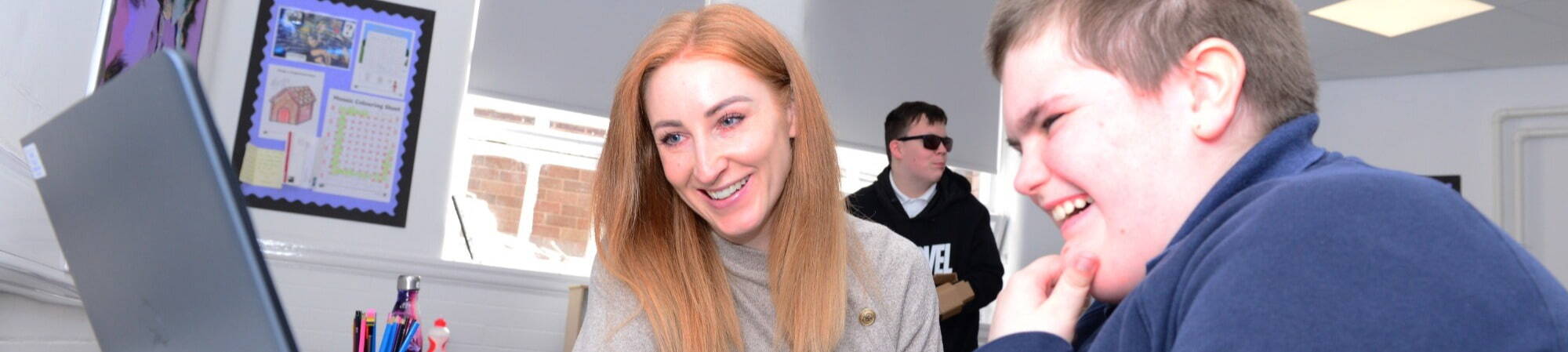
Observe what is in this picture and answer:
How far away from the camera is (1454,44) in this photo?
6273 mm

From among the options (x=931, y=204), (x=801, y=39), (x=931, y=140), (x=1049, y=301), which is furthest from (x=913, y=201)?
→ (x=1049, y=301)

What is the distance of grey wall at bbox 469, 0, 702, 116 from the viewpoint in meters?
4.12

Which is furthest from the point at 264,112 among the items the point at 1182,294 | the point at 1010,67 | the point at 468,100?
the point at 1182,294

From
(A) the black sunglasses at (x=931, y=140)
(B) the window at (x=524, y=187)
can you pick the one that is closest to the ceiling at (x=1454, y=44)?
(A) the black sunglasses at (x=931, y=140)

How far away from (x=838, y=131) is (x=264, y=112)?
2266 millimetres

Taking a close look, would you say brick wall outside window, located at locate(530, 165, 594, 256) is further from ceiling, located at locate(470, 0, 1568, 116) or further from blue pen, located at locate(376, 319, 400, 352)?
blue pen, located at locate(376, 319, 400, 352)

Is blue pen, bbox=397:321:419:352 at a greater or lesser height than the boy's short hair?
lesser

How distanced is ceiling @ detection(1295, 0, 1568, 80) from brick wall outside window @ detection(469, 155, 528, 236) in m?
3.67

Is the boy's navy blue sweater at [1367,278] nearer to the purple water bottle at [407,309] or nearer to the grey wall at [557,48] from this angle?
the purple water bottle at [407,309]

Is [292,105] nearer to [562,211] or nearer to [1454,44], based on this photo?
[562,211]

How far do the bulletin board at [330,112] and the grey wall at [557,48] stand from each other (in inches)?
11.9

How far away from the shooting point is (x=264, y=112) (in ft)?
12.5

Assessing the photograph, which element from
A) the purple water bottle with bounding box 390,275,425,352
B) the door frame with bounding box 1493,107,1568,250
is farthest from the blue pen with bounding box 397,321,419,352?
the door frame with bounding box 1493,107,1568,250

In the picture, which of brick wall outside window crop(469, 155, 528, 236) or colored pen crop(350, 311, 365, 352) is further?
brick wall outside window crop(469, 155, 528, 236)
